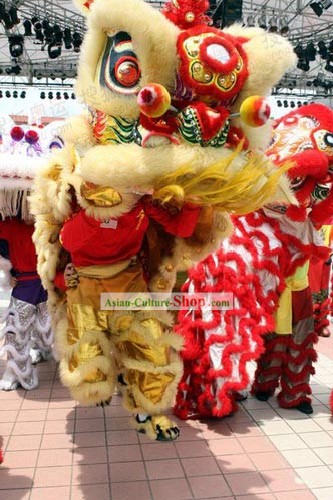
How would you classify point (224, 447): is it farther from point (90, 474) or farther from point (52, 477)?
point (52, 477)

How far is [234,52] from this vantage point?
6.15ft

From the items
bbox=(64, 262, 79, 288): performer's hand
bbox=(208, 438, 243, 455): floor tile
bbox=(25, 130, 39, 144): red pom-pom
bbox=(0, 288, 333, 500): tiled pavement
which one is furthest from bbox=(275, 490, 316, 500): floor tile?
bbox=(25, 130, 39, 144): red pom-pom

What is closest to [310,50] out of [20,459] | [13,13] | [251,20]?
[251,20]

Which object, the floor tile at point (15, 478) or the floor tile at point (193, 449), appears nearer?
the floor tile at point (15, 478)

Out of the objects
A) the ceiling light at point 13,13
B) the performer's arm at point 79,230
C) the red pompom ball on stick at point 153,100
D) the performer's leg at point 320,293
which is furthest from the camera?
the ceiling light at point 13,13

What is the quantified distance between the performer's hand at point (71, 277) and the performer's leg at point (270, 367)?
4.74ft

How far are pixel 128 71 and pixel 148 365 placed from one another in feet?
4.16

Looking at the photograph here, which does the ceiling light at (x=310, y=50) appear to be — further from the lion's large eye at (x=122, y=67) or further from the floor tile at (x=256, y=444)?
the lion's large eye at (x=122, y=67)

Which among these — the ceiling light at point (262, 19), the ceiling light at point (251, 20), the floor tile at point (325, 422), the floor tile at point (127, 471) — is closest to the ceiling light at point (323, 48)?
the ceiling light at point (262, 19)

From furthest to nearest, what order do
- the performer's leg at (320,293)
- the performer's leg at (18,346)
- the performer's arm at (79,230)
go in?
the performer's leg at (320,293) < the performer's leg at (18,346) < the performer's arm at (79,230)

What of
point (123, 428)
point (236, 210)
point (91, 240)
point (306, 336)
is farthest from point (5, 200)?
point (306, 336)

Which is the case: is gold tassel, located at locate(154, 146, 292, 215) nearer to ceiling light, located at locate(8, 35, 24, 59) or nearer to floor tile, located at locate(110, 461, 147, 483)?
floor tile, located at locate(110, 461, 147, 483)

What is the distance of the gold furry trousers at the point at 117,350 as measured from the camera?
2369mm

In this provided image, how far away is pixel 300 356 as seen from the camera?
338 cm
